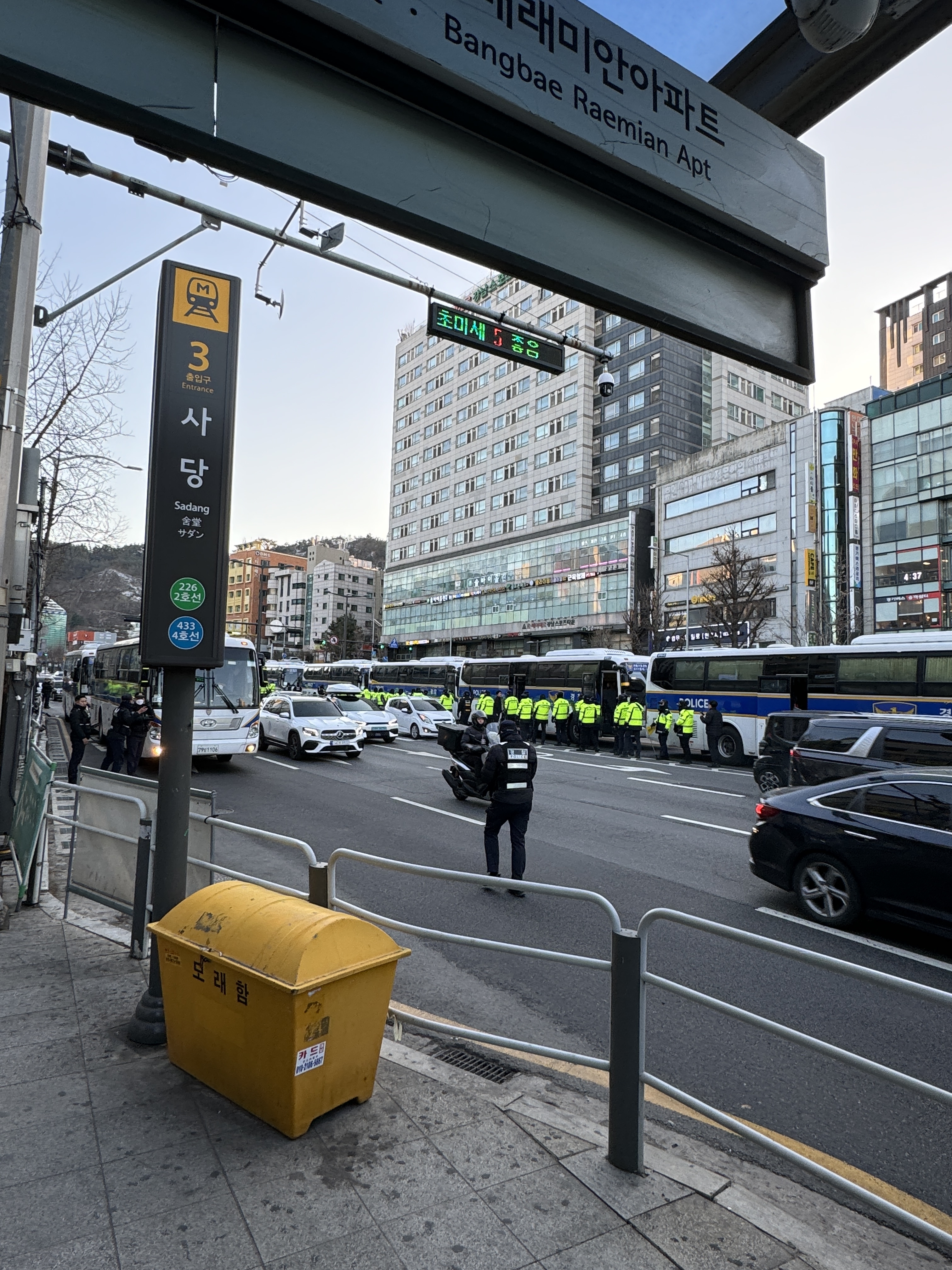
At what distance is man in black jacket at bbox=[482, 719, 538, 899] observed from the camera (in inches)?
306

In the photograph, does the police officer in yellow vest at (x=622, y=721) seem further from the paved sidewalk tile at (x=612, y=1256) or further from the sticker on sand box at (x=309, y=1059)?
the paved sidewalk tile at (x=612, y=1256)

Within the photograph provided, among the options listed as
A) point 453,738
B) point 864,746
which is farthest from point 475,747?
point 864,746

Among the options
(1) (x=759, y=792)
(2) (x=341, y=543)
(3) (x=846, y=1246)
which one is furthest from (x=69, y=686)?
(2) (x=341, y=543)

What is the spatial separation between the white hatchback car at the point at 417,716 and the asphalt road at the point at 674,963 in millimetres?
14778

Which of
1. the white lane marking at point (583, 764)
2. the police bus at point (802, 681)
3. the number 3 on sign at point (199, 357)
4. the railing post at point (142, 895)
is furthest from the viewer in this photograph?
the white lane marking at point (583, 764)

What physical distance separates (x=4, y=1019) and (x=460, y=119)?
5.05 meters

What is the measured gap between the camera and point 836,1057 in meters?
2.61

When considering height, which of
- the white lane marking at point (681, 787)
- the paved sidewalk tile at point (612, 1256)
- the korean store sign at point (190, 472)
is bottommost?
the white lane marking at point (681, 787)

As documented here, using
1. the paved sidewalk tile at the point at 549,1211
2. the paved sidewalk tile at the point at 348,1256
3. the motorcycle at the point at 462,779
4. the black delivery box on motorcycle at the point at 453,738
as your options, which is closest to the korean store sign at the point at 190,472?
the paved sidewalk tile at the point at 348,1256

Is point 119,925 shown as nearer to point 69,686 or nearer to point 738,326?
point 738,326

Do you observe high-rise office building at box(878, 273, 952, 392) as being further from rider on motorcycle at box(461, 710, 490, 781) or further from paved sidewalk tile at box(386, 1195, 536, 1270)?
paved sidewalk tile at box(386, 1195, 536, 1270)

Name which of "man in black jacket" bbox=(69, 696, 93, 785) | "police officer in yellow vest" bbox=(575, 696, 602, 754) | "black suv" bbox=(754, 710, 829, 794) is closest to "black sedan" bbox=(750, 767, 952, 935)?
"black suv" bbox=(754, 710, 829, 794)

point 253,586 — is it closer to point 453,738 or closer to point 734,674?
point 734,674

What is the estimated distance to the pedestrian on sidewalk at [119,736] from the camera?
14.9 m
